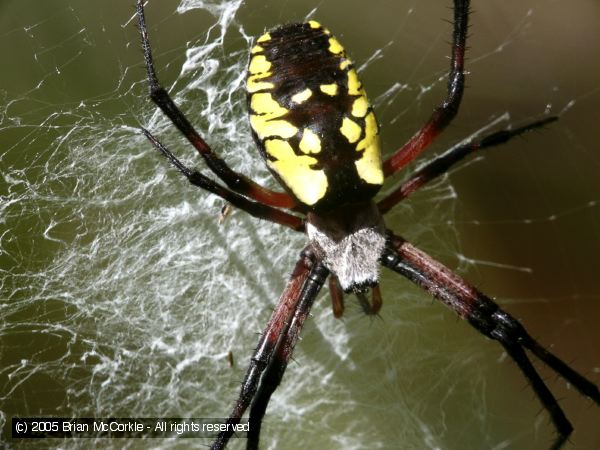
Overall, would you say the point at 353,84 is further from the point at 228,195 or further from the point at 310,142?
the point at 228,195

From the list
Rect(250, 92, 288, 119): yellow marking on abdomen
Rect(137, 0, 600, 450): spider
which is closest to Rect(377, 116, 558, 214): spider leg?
Rect(137, 0, 600, 450): spider

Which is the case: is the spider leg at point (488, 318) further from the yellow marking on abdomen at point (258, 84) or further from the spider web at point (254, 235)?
the yellow marking on abdomen at point (258, 84)

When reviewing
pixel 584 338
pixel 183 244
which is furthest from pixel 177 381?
pixel 584 338

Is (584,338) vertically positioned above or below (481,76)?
below

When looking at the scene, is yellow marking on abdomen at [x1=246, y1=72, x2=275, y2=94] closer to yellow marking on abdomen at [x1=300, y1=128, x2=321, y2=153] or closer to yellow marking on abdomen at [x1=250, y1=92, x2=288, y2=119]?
yellow marking on abdomen at [x1=250, y1=92, x2=288, y2=119]

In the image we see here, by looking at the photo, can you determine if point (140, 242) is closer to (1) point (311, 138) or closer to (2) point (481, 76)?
(1) point (311, 138)

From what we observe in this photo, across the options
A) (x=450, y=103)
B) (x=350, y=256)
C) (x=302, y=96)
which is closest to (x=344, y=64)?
(x=302, y=96)
